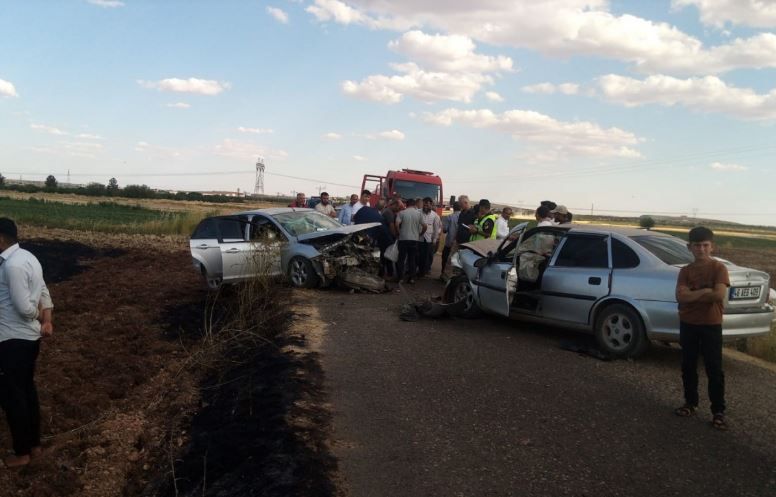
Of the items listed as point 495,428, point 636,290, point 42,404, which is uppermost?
point 636,290

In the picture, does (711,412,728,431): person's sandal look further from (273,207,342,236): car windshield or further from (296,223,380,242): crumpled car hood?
(273,207,342,236): car windshield

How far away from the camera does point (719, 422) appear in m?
4.95

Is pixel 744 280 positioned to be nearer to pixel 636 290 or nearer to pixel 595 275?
pixel 636 290

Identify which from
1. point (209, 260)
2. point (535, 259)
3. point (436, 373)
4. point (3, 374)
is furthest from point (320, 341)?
point (209, 260)

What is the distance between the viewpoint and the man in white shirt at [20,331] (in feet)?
15.2

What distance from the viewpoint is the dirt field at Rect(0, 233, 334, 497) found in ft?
14.2

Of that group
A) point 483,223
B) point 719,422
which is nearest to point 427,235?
point 483,223

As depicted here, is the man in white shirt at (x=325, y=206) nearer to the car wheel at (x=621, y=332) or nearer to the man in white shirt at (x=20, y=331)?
the car wheel at (x=621, y=332)

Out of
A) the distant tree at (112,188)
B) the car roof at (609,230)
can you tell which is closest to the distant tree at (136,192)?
the distant tree at (112,188)

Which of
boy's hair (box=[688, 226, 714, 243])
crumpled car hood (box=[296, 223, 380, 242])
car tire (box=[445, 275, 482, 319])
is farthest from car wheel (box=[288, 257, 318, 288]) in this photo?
boy's hair (box=[688, 226, 714, 243])

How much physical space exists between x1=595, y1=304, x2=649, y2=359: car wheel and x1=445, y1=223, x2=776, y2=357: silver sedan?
0.01 metres

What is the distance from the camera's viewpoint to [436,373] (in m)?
6.30

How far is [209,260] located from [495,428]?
7857 millimetres

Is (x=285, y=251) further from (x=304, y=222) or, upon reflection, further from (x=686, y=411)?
(x=686, y=411)
